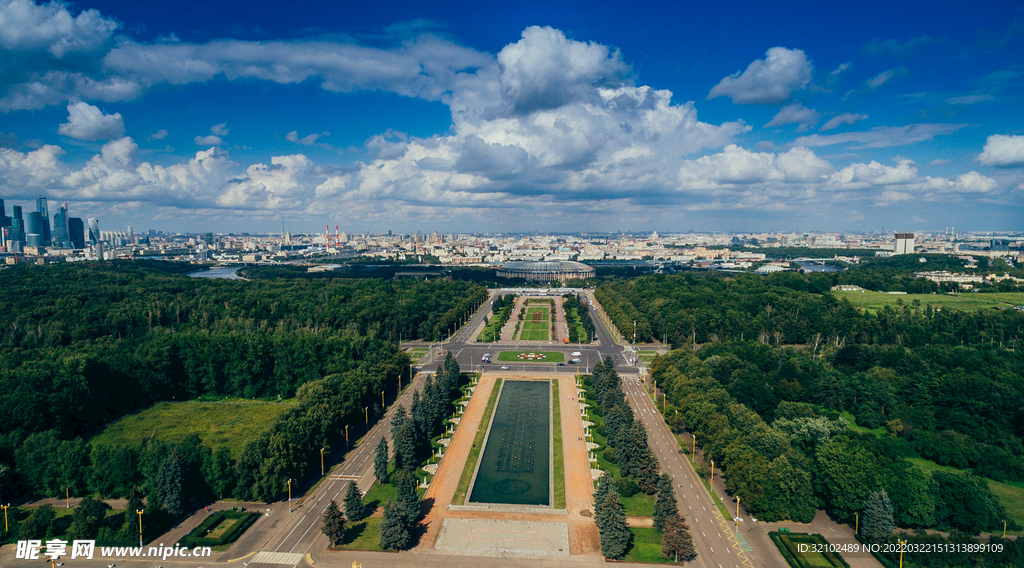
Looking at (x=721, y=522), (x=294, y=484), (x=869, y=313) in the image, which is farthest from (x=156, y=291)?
(x=869, y=313)

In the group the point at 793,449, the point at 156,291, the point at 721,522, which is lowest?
the point at 721,522

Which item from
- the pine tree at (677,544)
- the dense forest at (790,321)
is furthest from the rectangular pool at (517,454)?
the dense forest at (790,321)

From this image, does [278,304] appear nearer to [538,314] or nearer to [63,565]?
[538,314]

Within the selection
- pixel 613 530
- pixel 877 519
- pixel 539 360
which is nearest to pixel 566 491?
pixel 613 530

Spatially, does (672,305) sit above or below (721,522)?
above

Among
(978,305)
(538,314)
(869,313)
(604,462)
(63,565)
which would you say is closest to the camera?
(63,565)

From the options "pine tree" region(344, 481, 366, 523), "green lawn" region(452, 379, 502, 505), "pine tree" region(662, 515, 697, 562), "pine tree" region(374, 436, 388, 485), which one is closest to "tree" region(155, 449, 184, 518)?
"pine tree" region(344, 481, 366, 523)

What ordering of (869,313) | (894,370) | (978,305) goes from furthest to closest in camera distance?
1. (978,305)
2. (869,313)
3. (894,370)

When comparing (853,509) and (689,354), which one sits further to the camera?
(689,354)
